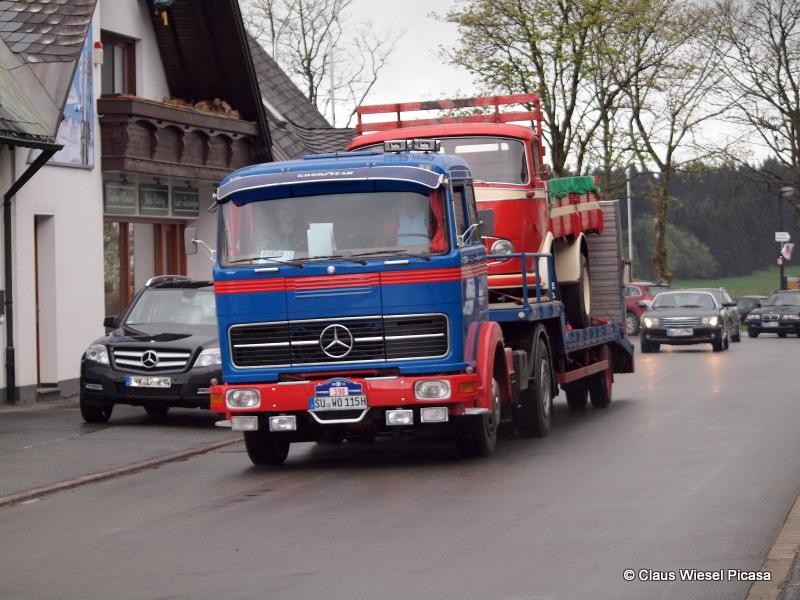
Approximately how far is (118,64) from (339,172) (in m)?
14.7

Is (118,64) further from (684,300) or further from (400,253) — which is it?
(684,300)

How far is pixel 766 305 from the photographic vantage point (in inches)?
1934

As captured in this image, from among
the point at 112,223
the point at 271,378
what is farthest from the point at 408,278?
the point at 112,223

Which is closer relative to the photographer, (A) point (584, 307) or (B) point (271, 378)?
(B) point (271, 378)

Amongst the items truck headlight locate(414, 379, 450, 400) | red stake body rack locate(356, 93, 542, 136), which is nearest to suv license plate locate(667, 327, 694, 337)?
red stake body rack locate(356, 93, 542, 136)

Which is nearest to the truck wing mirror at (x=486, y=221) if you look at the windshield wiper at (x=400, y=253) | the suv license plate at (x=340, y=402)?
the windshield wiper at (x=400, y=253)

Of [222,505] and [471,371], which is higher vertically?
[471,371]

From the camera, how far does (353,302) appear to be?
1311 cm

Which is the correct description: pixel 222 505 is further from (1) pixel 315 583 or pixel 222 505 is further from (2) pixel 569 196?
(2) pixel 569 196

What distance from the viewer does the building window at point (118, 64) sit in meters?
26.6

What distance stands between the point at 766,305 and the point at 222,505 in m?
39.8

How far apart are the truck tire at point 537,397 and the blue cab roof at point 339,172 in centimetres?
270

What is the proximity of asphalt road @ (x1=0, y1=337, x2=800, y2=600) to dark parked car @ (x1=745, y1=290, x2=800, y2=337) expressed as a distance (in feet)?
104

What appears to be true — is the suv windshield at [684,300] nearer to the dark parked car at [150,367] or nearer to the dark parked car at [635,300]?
the dark parked car at [635,300]
